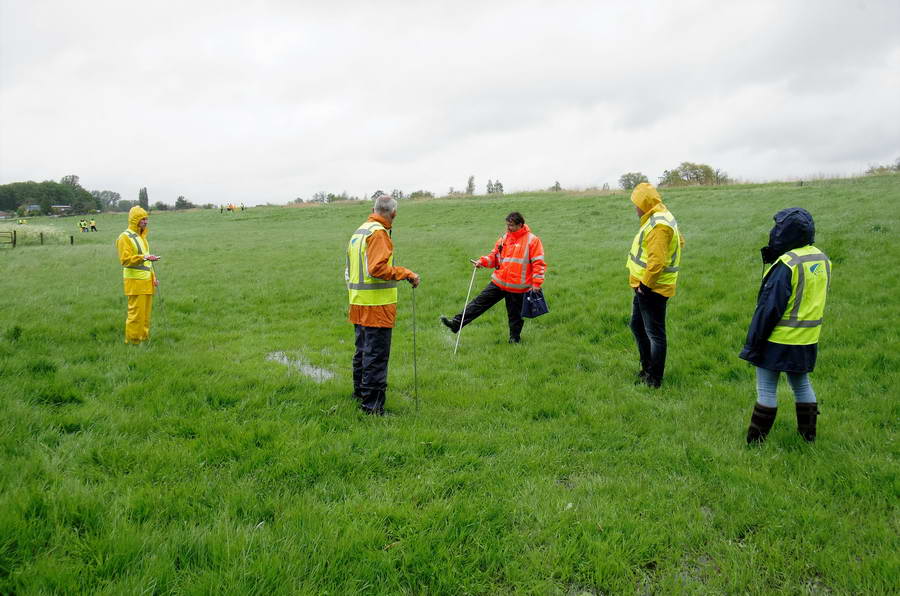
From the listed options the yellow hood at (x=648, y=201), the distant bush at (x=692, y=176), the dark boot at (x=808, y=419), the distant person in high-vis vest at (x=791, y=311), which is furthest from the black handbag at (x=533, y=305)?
the distant bush at (x=692, y=176)

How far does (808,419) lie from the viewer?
4.73 metres

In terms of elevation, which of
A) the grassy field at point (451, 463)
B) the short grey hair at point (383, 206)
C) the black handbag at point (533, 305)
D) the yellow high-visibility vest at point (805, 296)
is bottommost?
the grassy field at point (451, 463)

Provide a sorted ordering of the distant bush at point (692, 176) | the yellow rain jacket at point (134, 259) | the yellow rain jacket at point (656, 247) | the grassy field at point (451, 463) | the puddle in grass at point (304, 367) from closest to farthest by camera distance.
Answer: the grassy field at point (451, 463), the yellow rain jacket at point (656, 247), the puddle in grass at point (304, 367), the yellow rain jacket at point (134, 259), the distant bush at point (692, 176)

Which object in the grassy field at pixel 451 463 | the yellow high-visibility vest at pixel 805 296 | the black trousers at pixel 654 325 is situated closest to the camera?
the grassy field at pixel 451 463

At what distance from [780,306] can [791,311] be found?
0.13 meters

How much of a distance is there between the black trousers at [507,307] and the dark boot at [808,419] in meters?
4.56

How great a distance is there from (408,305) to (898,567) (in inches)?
386

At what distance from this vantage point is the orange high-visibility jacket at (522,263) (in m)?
8.55

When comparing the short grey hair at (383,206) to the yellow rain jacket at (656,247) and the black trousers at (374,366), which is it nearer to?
the black trousers at (374,366)

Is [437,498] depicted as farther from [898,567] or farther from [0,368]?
[0,368]

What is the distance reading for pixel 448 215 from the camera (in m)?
37.6

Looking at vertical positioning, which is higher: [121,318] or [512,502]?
[121,318]

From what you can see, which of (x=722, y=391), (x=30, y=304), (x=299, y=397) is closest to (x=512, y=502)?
(x=299, y=397)

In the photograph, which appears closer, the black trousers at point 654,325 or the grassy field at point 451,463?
the grassy field at point 451,463
